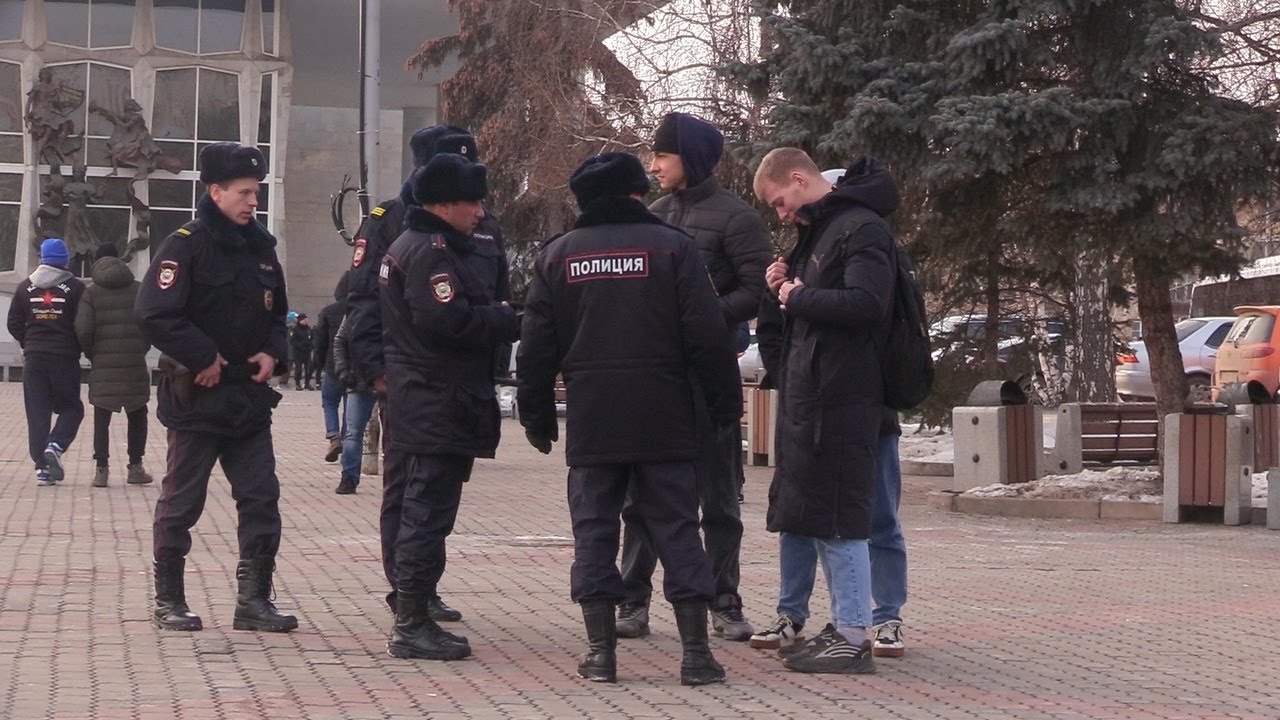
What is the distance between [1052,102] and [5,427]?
15102 mm

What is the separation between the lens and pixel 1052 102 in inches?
500

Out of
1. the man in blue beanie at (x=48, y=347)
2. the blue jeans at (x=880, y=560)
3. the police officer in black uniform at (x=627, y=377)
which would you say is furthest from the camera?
the man in blue beanie at (x=48, y=347)

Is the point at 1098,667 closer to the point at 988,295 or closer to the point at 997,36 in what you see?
the point at 997,36

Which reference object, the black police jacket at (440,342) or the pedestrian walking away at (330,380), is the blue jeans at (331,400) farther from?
the black police jacket at (440,342)

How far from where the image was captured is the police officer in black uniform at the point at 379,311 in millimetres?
6965

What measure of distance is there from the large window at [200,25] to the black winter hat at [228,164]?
1599 inches

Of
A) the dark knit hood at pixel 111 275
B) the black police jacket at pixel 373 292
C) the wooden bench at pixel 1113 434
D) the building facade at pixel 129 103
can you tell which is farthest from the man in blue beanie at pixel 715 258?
the building facade at pixel 129 103

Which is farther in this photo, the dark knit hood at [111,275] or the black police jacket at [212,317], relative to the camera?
the dark knit hood at [111,275]

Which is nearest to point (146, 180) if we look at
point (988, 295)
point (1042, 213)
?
point (988, 295)

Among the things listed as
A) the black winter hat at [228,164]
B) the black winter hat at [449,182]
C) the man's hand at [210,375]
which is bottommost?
the man's hand at [210,375]

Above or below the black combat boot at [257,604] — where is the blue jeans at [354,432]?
above

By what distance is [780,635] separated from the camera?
6.90m

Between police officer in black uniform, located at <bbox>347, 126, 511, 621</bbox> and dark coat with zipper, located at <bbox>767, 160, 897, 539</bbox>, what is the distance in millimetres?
1164

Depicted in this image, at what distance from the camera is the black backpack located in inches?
254
